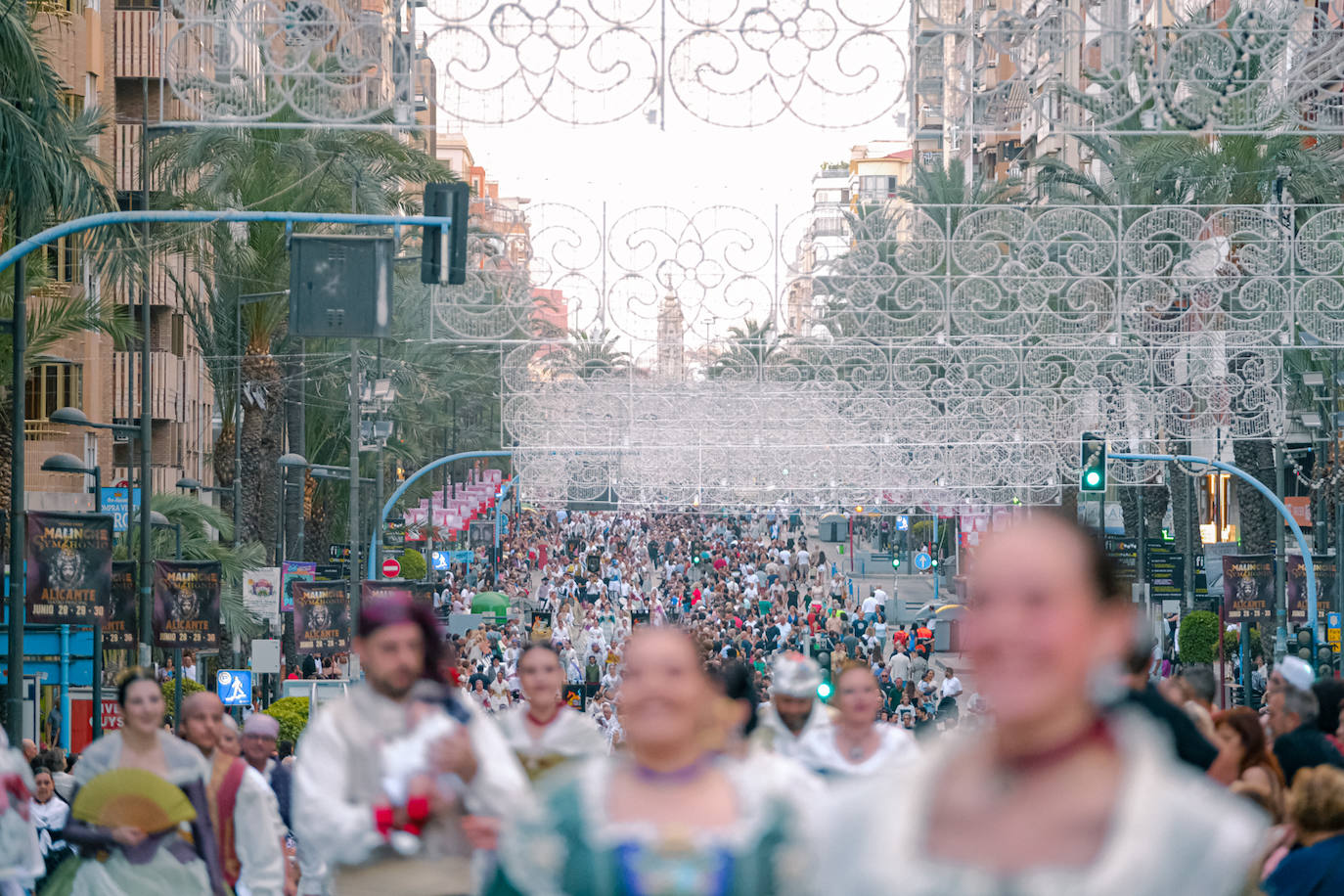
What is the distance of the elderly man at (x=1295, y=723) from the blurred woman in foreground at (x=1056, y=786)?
6265mm

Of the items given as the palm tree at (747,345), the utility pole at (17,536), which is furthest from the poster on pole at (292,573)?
the utility pole at (17,536)

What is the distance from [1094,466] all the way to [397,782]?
27.9m

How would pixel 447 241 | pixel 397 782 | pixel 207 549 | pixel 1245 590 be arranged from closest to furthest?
pixel 397 782 < pixel 447 241 < pixel 1245 590 < pixel 207 549

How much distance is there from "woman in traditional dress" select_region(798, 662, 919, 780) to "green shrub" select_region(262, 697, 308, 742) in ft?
57.7

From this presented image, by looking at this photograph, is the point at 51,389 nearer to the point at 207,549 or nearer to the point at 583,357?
the point at 207,549

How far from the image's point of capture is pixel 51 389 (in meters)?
41.6

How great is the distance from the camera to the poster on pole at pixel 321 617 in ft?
101

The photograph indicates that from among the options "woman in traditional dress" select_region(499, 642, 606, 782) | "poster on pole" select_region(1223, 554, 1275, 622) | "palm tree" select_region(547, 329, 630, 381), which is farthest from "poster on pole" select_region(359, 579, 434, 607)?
"woman in traditional dress" select_region(499, 642, 606, 782)

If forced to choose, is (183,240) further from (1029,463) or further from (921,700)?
(1029,463)

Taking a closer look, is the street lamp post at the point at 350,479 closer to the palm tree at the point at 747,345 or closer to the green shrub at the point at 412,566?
the palm tree at the point at 747,345

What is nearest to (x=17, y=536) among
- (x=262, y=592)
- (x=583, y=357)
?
(x=262, y=592)

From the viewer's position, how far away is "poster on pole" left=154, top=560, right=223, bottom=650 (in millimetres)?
25625

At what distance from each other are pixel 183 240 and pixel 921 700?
1403 centimetres

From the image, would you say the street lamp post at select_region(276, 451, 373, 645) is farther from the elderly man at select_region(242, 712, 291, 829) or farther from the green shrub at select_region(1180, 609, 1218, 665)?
the elderly man at select_region(242, 712, 291, 829)
